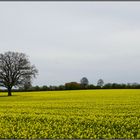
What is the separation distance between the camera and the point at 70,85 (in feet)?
384

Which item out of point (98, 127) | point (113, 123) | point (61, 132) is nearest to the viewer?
point (61, 132)

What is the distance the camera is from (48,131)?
1595 centimetres

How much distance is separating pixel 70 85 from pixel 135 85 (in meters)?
20.3

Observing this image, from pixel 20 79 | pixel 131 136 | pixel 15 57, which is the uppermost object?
pixel 15 57

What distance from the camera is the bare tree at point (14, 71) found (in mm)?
78500

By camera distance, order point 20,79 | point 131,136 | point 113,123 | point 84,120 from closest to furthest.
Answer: point 131,136 < point 113,123 < point 84,120 < point 20,79

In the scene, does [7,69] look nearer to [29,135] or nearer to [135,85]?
[135,85]

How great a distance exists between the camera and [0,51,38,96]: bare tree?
78500 mm

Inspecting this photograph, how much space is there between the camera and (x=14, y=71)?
261 ft

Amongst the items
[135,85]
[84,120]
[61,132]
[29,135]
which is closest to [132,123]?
[84,120]

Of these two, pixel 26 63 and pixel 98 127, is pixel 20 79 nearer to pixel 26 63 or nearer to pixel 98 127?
pixel 26 63

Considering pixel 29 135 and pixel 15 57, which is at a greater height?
pixel 15 57

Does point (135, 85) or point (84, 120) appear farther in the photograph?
point (135, 85)

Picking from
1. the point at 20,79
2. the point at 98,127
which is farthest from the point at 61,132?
the point at 20,79
